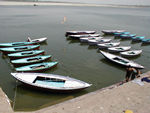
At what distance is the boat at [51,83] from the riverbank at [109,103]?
82.6 inches

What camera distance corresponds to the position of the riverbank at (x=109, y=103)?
9.05 m

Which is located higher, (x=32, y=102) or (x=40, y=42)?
(x=40, y=42)

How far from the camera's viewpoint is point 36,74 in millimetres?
13812

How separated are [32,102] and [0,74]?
6.26 m

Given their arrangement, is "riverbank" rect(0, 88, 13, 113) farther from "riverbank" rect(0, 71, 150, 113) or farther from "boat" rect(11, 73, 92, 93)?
"boat" rect(11, 73, 92, 93)

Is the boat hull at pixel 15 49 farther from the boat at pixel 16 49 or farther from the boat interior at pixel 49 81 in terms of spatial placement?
the boat interior at pixel 49 81

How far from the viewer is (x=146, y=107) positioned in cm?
945

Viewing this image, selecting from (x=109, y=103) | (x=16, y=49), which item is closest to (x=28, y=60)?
(x=16, y=49)

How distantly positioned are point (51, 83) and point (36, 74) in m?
1.88

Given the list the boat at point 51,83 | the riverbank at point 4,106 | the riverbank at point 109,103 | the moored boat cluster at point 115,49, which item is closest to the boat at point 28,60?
the boat at point 51,83

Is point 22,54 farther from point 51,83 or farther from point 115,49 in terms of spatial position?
point 115,49

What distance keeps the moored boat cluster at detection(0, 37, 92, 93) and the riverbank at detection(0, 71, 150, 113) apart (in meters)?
2.34

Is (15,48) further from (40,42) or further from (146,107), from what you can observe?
(146,107)

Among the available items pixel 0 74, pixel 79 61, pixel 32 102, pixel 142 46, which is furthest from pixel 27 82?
pixel 142 46
